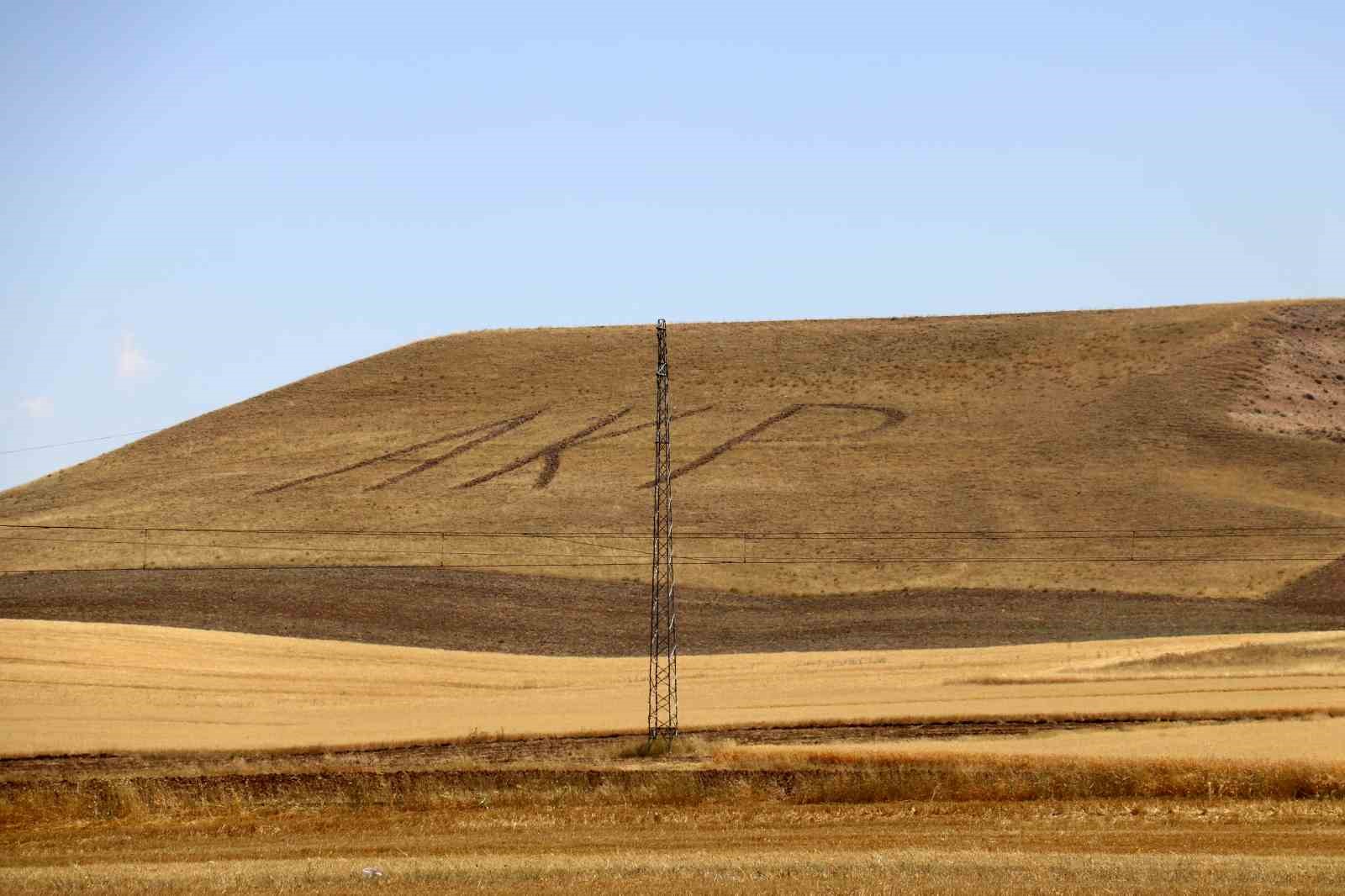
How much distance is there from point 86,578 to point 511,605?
22085mm

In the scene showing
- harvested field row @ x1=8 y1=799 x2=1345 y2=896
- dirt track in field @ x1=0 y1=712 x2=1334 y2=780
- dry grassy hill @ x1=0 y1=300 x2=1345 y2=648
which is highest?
dry grassy hill @ x1=0 y1=300 x2=1345 y2=648

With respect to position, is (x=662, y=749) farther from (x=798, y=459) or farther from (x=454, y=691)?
(x=798, y=459)

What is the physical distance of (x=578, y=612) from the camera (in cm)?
7156

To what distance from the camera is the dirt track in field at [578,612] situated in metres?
65.0

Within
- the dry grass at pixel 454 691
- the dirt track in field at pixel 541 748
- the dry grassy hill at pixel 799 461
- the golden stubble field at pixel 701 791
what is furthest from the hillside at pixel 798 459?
the dirt track in field at pixel 541 748

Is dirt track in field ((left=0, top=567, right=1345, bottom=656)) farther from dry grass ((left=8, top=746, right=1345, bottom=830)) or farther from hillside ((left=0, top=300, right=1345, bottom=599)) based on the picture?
dry grass ((left=8, top=746, right=1345, bottom=830))

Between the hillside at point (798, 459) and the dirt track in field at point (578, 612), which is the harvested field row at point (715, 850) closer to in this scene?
the dirt track in field at point (578, 612)

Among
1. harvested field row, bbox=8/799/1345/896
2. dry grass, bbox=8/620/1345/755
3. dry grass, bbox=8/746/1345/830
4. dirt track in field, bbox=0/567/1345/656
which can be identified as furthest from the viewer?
dirt track in field, bbox=0/567/1345/656

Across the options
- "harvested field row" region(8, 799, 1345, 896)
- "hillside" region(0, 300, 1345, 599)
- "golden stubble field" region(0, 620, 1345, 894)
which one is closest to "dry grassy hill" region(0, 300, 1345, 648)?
"hillside" region(0, 300, 1345, 599)

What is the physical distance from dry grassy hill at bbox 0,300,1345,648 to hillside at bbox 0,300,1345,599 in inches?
9.8

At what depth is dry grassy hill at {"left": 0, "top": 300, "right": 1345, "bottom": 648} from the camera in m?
80.5

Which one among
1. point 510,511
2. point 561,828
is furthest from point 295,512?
point 561,828

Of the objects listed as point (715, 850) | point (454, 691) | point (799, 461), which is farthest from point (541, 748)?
point (799, 461)

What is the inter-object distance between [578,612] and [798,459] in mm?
29843
